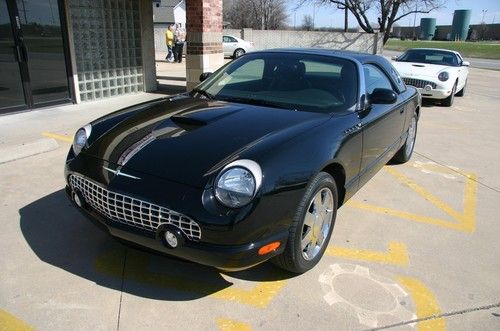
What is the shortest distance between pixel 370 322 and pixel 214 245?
108 cm

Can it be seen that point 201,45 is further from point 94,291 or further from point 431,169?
→ point 94,291

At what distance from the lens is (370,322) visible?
8.49 feet

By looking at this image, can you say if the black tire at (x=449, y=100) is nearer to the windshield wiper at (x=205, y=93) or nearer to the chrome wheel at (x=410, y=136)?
the chrome wheel at (x=410, y=136)

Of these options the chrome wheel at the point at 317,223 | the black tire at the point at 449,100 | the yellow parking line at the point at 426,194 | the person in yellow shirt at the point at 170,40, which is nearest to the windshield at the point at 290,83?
the chrome wheel at the point at 317,223

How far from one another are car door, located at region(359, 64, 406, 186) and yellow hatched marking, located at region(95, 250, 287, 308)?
1449mm

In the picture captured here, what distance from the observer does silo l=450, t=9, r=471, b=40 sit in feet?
292

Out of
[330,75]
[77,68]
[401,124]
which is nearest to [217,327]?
[330,75]

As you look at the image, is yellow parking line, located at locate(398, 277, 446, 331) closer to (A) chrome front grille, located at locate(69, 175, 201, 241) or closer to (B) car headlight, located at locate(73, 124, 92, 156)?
(A) chrome front grille, located at locate(69, 175, 201, 241)

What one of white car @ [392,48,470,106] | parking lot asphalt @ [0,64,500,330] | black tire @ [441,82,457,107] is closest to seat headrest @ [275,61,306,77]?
parking lot asphalt @ [0,64,500,330]

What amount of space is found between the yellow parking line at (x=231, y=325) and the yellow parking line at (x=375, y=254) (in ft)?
3.52

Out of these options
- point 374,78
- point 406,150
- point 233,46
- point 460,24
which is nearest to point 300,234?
point 374,78

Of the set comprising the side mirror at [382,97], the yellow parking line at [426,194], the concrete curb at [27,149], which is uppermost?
the side mirror at [382,97]

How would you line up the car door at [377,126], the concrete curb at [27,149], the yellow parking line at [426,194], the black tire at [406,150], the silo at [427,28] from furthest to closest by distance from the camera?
the silo at [427,28] → the black tire at [406,150] → the concrete curb at [27,149] → the yellow parking line at [426,194] → the car door at [377,126]

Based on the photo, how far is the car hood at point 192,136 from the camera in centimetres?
256
